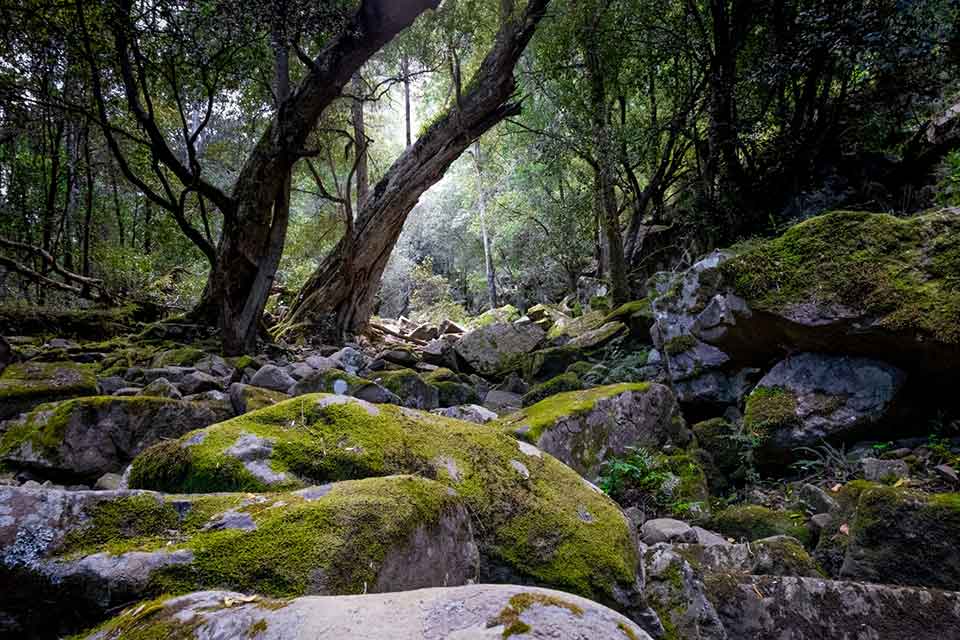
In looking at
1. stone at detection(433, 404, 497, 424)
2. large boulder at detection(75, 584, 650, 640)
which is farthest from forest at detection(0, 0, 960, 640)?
stone at detection(433, 404, 497, 424)

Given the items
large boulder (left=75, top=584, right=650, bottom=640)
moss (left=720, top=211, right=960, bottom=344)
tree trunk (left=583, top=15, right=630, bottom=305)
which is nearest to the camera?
large boulder (left=75, top=584, right=650, bottom=640)

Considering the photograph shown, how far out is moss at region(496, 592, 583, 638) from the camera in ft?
3.66

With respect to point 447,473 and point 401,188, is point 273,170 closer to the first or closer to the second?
point 401,188

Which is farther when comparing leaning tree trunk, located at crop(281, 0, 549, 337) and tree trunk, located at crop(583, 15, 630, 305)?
leaning tree trunk, located at crop(281, 0, 549, 337)

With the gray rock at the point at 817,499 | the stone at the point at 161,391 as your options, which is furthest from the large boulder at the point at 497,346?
the gray rock at the point at 817,499

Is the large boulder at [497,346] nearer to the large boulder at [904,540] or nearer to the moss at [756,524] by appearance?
the moss at [756,524]

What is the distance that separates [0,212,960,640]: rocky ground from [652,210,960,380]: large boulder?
0.02 m

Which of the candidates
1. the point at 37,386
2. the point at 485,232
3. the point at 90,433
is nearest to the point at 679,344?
the point at 90,433

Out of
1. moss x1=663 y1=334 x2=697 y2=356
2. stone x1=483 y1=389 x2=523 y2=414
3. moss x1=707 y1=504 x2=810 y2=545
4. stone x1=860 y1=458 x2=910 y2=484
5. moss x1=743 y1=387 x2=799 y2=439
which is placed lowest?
moss x1=707 y1=504 x2=810 y2=545

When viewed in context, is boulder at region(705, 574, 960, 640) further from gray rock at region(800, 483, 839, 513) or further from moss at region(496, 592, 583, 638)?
→ moss at region(496, 592, 583, 638)

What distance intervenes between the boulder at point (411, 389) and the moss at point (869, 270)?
11.7ft

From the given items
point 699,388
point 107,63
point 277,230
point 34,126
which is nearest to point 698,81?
point 699,388

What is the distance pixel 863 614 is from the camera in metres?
2.23

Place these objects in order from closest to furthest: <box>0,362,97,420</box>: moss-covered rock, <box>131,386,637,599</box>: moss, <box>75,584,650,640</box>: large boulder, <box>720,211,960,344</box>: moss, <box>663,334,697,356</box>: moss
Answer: <box>75,584,650,640</box>: large boulder → <box>131,386,637,599</box>: moss → <box>720,211,960,344</box>: moss → <box>0,362,97,420</box>: moss-covered rock → <box>663,334,697,356</box>: moss
